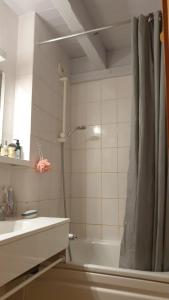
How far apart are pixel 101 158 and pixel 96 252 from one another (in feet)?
2.88

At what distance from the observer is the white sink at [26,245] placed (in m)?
0.92

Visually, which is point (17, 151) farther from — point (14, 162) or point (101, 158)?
point (101, 158)

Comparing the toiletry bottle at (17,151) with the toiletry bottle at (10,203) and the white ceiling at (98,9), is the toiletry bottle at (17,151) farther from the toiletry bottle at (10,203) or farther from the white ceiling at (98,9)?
the white ceiling at (98,9)

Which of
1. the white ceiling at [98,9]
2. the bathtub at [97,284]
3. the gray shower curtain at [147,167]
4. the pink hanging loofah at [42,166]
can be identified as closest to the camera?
the bathtub at [97,284]

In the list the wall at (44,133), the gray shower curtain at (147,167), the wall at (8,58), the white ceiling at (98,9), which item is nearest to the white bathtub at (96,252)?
the wall at (44,133)

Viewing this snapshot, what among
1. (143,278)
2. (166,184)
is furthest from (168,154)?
(143,278)

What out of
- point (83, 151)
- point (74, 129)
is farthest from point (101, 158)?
point (74, 129)

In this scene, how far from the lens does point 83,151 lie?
2.50m

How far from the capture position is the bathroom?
4.41 feet

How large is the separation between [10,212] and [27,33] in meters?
1.42

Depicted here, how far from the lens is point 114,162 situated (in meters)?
2.35

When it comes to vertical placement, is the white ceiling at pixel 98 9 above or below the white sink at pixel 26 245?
above

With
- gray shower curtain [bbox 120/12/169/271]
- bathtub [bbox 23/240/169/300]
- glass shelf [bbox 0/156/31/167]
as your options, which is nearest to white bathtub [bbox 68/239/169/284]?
bathtub [bbox 23/240/169/300]

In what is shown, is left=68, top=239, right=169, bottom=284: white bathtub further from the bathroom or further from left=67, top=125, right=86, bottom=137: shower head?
left=67, top=125, right=86, bottom=137: shower head
